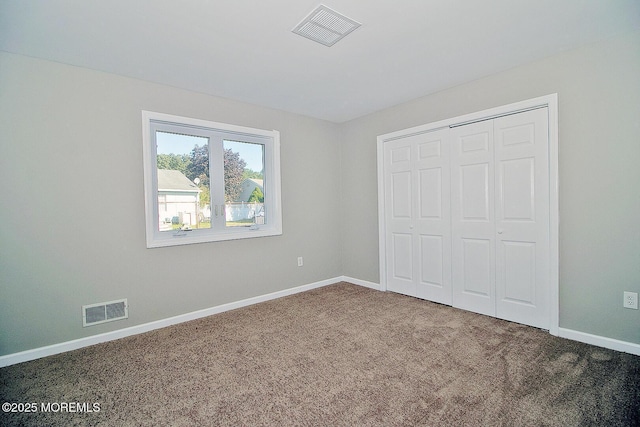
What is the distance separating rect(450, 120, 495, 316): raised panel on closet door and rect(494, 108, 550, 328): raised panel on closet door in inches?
3.3

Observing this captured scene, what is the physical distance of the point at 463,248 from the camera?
3373mm

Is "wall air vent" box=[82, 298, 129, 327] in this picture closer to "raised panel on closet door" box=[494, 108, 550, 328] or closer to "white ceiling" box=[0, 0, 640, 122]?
"white ceiling" box=[0, 0, 640, 122]

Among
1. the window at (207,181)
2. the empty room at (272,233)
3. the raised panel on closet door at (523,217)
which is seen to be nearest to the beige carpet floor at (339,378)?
the empty room at (272,233)

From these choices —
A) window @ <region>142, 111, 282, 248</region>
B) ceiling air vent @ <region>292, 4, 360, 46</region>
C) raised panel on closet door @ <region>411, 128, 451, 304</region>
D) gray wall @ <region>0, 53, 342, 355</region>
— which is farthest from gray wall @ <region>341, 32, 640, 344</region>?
gray wall @ <region>0, 53, 342, 355</region>

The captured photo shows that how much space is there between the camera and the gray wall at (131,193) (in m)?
2.36

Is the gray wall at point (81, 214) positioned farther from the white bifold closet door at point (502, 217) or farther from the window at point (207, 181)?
the white bifold closet door at point (502, 217)

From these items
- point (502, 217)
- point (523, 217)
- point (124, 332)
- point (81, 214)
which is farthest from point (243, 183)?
point (523, 217)

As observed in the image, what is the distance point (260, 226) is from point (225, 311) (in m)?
1.15

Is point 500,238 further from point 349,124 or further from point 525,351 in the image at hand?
A: point 349,124

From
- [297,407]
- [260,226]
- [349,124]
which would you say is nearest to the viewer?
[297,407]

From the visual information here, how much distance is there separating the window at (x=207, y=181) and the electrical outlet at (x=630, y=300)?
3451 millimetres

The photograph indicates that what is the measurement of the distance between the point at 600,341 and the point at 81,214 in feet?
15.1

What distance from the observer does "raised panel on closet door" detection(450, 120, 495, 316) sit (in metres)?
3.14

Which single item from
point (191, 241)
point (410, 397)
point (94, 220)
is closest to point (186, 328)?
point (191, 241)
